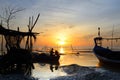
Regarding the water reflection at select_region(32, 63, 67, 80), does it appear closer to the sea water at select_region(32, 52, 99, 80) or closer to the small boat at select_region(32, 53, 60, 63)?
the sea water at select_region(32, 52, 99, 80)

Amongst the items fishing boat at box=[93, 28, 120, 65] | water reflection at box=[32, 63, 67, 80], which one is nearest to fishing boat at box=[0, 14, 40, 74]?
water reflection at box=[32, 63, 67, 80]

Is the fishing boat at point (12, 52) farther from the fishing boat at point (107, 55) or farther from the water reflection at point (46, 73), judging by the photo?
the fishing boat at point (107, 55)

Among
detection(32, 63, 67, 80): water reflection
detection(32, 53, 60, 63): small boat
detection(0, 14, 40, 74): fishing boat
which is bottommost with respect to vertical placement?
detection(32, 53, 60, 63): small boat

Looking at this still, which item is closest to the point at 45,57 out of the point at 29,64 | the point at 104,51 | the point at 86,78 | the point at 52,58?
the point at 52,58

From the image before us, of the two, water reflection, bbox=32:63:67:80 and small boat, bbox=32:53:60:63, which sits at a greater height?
water reflection, bbox=32:63:67:80

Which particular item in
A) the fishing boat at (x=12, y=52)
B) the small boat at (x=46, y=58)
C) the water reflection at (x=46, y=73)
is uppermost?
the fishing boat at (x=12, y=52)

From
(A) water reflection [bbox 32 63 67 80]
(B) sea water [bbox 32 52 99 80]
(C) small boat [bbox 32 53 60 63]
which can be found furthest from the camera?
(C) small boat [bbox 32 53 60 63]

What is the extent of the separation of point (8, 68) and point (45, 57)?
2189 cm

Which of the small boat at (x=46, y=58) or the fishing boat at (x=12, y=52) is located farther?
the small boat at (x=46, y=58)

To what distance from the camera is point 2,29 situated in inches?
869

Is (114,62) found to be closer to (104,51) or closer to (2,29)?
(104,51)

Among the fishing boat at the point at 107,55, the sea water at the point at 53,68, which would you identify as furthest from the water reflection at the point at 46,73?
the fishing boat at the point at 107,55

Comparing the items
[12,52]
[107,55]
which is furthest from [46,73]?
[107,55]

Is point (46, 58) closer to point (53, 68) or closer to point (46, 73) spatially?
point (53, 68)
